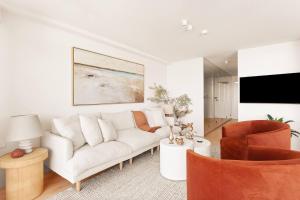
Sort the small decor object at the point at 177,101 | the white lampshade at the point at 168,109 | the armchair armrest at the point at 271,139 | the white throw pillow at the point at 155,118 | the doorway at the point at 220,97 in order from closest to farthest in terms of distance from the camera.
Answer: the armchair armrest at the point at 271,139 < the white throw pillow at the point at 155,118 < the white lampshade at the point at 168,109 < the small decor object at the point at 177,101 < the doorway at the point at 220,97

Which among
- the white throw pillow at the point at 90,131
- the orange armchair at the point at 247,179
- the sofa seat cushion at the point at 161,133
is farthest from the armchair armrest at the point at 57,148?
the sofa seat cushion at the point at 161,133

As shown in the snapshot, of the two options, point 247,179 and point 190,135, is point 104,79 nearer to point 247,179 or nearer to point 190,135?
point 190,135

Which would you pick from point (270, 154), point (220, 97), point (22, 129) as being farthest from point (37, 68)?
point (220, 97)

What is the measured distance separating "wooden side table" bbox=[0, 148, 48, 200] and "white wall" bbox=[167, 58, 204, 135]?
3952mm

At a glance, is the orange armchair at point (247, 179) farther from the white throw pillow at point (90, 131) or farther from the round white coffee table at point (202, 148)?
the white throw pillow at point (90, 131)

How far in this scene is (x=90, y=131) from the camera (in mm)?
2340

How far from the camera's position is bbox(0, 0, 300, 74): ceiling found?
202 cm

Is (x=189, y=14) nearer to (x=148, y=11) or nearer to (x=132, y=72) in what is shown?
(x=148, y=11)

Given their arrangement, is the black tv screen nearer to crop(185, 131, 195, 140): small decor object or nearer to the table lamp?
crop(185, 131, 195, 140): small decor object

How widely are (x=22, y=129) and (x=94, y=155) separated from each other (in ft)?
2.88

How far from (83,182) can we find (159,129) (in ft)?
5.88

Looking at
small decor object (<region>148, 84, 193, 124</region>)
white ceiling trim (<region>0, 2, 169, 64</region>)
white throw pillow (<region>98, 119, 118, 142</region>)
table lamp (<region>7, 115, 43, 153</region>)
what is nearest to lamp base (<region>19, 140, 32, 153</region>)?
table lamp (<region>7, 115, 43, 153</region>)

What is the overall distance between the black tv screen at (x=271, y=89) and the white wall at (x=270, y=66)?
0.37ft

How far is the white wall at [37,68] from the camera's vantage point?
2125 millimetres
